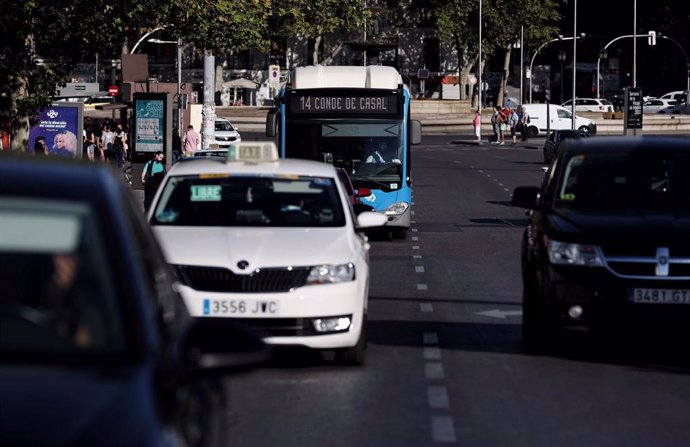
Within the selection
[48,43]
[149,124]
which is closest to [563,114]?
[149,124]

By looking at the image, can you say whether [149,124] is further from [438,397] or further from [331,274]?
[438,397]

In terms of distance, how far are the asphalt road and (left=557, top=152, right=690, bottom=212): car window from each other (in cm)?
120

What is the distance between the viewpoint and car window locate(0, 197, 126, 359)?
4742 millimetres

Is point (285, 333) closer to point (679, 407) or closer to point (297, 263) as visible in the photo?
point (297, 263)

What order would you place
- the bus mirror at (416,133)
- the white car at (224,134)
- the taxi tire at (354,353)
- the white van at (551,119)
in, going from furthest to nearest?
the white van at (551,119) < the white car at (224,134) < the bus mirror at (416,133) < the taxi tire at (354,353)

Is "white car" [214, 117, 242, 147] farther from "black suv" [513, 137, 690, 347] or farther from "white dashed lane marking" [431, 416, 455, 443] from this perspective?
"white dashed lane marking" [431, 416, 455, 443]

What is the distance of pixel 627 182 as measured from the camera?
13.6m

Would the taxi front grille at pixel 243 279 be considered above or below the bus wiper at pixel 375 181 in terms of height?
above

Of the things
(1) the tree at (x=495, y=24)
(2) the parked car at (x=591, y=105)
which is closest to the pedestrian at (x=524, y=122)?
(2) the parked car at (x=591, y=105)

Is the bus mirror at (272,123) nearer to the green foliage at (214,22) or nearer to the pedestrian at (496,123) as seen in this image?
the green foliage at (214,22)

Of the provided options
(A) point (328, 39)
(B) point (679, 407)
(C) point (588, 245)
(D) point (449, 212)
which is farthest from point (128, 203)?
(A) point (328, 39)

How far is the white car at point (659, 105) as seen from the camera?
104 metres

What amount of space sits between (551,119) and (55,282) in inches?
3130

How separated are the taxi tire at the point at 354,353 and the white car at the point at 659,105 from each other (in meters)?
92.5
